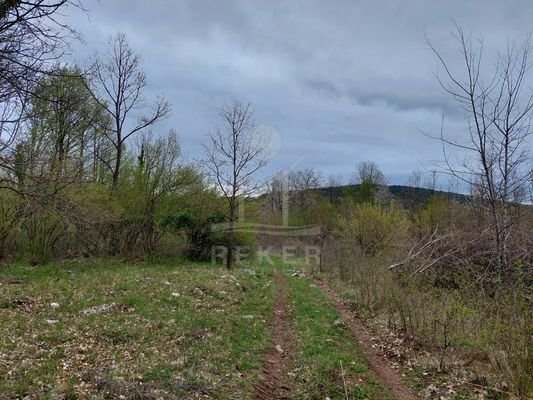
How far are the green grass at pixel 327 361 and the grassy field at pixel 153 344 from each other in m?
0.02

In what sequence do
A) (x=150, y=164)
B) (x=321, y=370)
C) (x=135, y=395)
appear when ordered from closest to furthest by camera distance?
(x=135, y=395)
(x=321, y=370)
(x=150, y=164)

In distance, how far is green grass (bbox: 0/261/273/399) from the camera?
5.46m

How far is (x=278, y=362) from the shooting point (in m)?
7.29

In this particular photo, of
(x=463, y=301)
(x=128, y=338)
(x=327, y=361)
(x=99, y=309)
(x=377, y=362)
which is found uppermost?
(x=463, y=301)

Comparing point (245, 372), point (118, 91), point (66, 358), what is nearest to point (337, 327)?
point (245, 372)

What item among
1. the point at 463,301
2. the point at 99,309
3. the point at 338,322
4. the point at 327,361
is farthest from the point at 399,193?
the point at 327,361

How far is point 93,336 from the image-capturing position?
7.48 meters

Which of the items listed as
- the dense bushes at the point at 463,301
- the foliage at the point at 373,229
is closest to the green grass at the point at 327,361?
the dense bushes at the point at 463,301

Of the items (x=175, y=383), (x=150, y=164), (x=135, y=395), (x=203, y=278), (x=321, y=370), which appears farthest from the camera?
(x=150, y=164)

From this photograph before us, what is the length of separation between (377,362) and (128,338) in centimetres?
446

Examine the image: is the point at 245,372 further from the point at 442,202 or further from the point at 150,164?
the point at 442,202

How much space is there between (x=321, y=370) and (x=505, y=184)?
Answer: 14.3ft

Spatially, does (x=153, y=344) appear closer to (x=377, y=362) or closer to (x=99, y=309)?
(x=99, y=309)

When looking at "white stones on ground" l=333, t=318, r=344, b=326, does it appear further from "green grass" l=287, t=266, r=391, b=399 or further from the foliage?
the foliage
